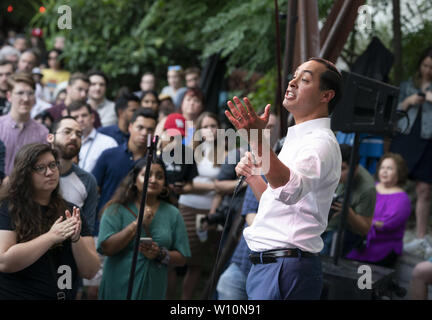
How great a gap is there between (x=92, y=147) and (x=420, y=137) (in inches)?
127

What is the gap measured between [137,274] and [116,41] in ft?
20.2

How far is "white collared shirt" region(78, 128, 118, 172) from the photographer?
5.35 m

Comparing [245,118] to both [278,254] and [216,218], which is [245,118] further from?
[216,218]

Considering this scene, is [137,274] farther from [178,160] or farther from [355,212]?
Answer: [355,212]

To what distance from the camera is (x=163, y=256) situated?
13.8 feet

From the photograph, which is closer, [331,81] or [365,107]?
[331,81]

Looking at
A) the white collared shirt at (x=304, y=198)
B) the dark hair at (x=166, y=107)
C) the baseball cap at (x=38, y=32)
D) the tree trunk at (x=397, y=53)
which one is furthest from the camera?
the baseball cap at (x=38, y=32)

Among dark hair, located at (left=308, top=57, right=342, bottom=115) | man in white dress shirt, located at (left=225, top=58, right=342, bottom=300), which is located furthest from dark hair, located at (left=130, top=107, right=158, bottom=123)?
dark hair, located at (left=308, top=57, right=342, bottom=115)

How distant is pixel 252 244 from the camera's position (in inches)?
108

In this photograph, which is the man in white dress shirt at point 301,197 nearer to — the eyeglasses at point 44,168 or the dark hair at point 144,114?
the eyeglasses at point 44,168

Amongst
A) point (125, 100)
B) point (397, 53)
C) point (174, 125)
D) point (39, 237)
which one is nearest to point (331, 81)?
point (39, 237)

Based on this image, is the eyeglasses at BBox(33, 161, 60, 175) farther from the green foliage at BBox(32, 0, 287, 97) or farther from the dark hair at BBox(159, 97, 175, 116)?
the green foliage at BBox(32, 0, 287, 97)

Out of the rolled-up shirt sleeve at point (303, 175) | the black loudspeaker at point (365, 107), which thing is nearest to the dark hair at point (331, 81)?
the rolled-up shirt sleeve at point (303, 175)

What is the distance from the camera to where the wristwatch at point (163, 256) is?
13.8 feet
